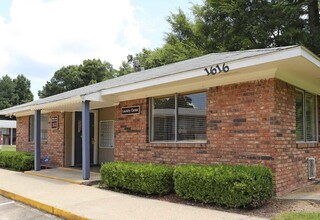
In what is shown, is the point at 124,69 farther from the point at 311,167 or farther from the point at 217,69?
the point at 217,69

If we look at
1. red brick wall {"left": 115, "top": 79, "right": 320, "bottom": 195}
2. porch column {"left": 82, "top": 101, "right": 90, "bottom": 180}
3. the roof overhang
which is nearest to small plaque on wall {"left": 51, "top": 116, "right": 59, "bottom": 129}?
the roof overhang

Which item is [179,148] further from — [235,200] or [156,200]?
[235,200]

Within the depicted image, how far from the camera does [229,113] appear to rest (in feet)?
28.9

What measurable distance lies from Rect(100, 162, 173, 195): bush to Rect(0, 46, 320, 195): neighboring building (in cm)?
102

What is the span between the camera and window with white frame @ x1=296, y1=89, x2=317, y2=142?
31.4 ft

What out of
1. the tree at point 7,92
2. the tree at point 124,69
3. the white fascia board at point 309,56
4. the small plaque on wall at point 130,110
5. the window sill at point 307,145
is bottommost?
the window sill at point 307,145

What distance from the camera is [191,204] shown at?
7875 millimetres

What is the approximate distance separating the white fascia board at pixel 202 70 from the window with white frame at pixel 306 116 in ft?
8.94

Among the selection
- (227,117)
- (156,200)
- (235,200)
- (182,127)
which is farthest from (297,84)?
(156,200)

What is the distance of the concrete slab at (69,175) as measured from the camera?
36.8ft

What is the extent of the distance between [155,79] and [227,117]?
203 cm

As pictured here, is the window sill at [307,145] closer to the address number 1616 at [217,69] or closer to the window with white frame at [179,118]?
the window with white frame at [179,118]

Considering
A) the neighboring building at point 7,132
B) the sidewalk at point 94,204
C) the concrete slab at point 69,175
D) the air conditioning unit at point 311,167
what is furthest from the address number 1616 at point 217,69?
the neighboring building at point 7,132

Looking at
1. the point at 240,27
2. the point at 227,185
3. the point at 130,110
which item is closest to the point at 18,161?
the point at 130,110
